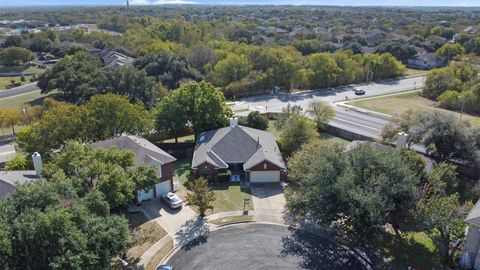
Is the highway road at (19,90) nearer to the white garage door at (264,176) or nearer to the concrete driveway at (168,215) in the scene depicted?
the concrete driveway at (168,215)

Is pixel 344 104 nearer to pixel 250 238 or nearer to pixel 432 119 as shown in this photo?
pixel 432 119

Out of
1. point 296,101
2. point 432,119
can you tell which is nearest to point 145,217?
point 432,119

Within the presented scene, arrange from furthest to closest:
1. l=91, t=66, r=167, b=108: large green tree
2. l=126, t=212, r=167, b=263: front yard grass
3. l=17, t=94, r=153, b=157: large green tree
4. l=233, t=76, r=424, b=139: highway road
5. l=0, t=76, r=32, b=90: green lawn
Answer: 1. l=0, t=76, r=32, b=90: green lawn
2. l=91, t=66, r=167, b=108: large green tree
3. l=233, t=76, r=424, b=139: highway road
4. l=17, t=94, r=153, b=157: large green tree
5. l=126, t=212, r=167, b=263: front yard grass

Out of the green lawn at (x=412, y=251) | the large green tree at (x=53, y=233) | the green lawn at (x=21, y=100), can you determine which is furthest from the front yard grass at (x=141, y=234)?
the green lawn at (x=21, y=100)

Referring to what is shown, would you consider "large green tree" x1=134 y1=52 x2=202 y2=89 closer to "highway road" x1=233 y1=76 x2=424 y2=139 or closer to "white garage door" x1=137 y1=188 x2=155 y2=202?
"highway road" x1=233 y1=76 x2=424 y2=139

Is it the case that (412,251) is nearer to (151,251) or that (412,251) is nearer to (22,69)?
(151,251)

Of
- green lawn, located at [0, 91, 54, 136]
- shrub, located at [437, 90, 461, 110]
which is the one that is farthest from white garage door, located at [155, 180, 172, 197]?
shrub, located at [437, 90, 461, 110]
